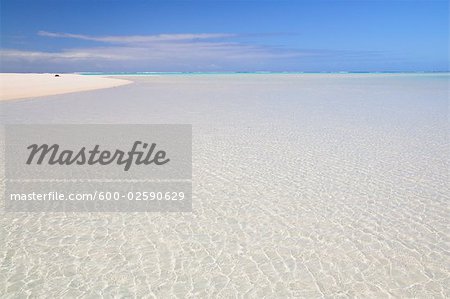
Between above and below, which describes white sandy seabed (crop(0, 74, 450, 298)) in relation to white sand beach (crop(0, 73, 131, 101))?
below

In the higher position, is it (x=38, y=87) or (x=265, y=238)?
(x=38, y=87)

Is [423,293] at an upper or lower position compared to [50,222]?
lower

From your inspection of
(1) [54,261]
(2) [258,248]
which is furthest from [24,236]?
(2) [258,248]

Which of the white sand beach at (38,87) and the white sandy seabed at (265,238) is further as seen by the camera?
the white sand beach at (38,87)

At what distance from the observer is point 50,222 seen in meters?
4.27

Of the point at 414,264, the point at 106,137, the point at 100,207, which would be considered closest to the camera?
the point at 414,264

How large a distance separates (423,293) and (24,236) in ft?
12.0

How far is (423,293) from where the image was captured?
3.02 m

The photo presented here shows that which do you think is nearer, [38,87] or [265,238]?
[265,238]

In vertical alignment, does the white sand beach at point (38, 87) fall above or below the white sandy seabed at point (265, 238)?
above

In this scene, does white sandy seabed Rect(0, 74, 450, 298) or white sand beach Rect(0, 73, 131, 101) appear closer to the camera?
white sandy seabed Rect(0, 74, 450, 298)

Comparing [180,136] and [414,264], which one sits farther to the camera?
[180,136]

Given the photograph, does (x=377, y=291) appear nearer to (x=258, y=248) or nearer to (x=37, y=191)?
(x=258, y=248)

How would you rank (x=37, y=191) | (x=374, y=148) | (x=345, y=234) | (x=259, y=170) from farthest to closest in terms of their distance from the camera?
(x=374, y=148) → (x=259, y=170) → (x=37, y=191) → (x=345, y=234)
